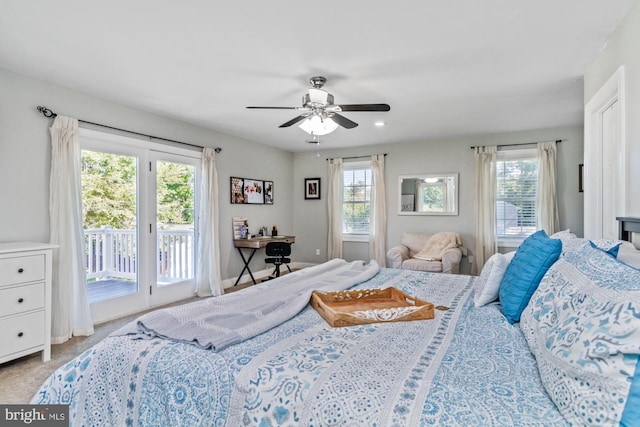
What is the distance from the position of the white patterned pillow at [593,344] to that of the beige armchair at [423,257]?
3724mm

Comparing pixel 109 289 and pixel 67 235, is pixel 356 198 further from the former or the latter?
pixel 67 235

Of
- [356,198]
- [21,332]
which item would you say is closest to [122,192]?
[21,332]

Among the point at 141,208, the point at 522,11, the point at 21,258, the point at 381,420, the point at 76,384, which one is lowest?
the point at 76,384

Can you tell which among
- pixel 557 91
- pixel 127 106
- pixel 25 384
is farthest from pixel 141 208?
pixel 557 91

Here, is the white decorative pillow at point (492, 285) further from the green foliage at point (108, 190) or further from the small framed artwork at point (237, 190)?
the small framed artwork at point (237, 190)

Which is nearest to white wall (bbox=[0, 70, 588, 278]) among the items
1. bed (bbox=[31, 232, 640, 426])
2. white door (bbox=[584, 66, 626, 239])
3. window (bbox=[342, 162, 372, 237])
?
window (bbox=[342, 162, 372, 237])

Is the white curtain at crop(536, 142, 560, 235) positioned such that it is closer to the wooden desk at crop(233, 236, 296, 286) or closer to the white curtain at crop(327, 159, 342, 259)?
the white curtain at crop(327, 159, 342, 259)

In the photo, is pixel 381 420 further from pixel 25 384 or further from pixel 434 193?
pixel 434 193

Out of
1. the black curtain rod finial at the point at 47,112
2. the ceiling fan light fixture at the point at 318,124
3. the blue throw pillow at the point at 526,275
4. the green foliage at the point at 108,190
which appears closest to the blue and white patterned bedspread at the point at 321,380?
the blue throw pillow at the point at 526,275

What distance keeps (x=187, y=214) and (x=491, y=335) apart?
4.11 meters

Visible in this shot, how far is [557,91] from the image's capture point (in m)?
3.41

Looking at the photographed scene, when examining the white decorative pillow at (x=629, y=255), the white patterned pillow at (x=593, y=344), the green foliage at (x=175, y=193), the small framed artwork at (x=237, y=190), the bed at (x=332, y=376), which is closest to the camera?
the white patterned pillow at (x=593, y=344)

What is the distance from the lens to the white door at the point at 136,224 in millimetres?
3590

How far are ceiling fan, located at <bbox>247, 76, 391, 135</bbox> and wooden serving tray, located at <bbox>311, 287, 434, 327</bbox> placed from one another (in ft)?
5.13
